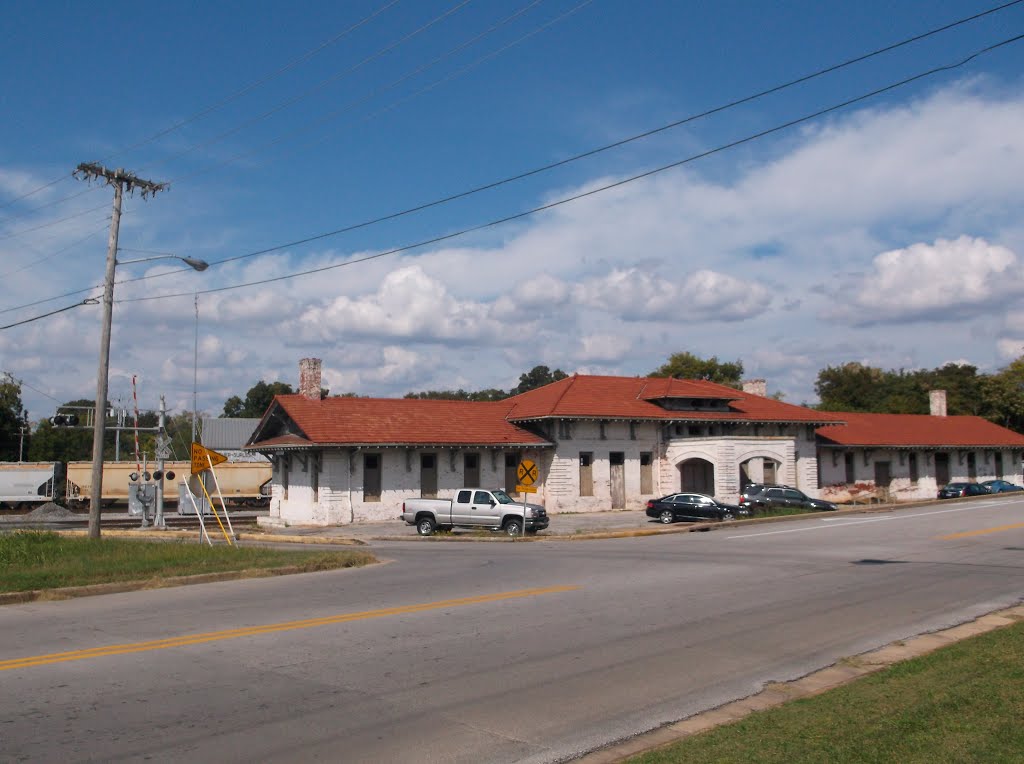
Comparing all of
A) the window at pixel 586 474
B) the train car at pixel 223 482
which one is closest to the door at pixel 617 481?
the window at pixel 586 474

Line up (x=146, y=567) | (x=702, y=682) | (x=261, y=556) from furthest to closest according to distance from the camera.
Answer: (x=261, y=556) → (x=146, y=567) → (x=702, y=682)

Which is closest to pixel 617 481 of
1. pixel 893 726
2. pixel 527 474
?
pixel 527 474

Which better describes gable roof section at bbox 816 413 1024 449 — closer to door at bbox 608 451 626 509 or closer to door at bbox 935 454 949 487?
door at bbox 935 454 949 487

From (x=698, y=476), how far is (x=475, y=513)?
1741 cm

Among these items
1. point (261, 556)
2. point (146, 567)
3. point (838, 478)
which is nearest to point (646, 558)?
point (261, 556)

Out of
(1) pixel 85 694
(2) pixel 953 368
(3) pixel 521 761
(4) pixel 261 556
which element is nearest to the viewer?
(3) pixel 521 761

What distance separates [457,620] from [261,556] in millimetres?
9351

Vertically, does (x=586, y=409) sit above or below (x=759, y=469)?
above

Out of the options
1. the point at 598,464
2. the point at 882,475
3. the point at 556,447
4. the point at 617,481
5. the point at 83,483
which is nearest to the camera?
the point at 556,447

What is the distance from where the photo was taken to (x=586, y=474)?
43.7 metres

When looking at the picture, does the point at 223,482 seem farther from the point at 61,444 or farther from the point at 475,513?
the point at 61,444

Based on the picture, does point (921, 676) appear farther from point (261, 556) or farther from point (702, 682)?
point (261, 556)

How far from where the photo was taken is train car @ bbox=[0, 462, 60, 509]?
5616cm

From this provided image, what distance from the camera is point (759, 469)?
46188 millimetres
